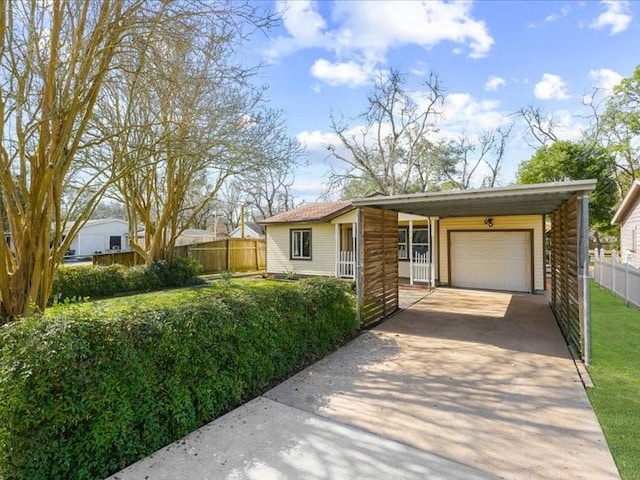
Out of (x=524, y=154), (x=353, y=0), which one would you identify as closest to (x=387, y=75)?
(x=524, y=154)

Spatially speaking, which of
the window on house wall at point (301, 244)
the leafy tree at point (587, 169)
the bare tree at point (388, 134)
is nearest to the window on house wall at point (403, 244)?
the window on house wall at point (301, 244)

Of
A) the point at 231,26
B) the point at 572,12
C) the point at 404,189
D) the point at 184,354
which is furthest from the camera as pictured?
the point at 404,189

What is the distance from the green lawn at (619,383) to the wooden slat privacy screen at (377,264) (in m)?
3.73

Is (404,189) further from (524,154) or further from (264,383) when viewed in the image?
(264,383)

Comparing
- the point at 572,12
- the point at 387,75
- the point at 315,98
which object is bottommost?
the point at 315,98

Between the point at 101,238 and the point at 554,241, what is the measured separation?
3352 cm

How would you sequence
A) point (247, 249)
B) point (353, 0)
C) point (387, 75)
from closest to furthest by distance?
1. point (353, 0)
2. point (247, 249)
3. point (387, 75)

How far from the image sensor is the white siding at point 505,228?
11.9m

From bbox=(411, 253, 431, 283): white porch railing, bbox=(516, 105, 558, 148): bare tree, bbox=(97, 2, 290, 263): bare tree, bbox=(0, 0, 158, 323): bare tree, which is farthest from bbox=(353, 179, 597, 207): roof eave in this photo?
bbox=(516, 105, 558, 148): bare tree

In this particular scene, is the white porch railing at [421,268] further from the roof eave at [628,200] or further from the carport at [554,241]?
the roof eave at [628,200]

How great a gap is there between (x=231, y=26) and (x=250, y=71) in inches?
33.8

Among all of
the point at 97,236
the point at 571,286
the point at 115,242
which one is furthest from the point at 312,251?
the point at 115,242

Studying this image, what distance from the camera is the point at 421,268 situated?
44.8 ft

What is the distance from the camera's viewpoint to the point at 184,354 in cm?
342
